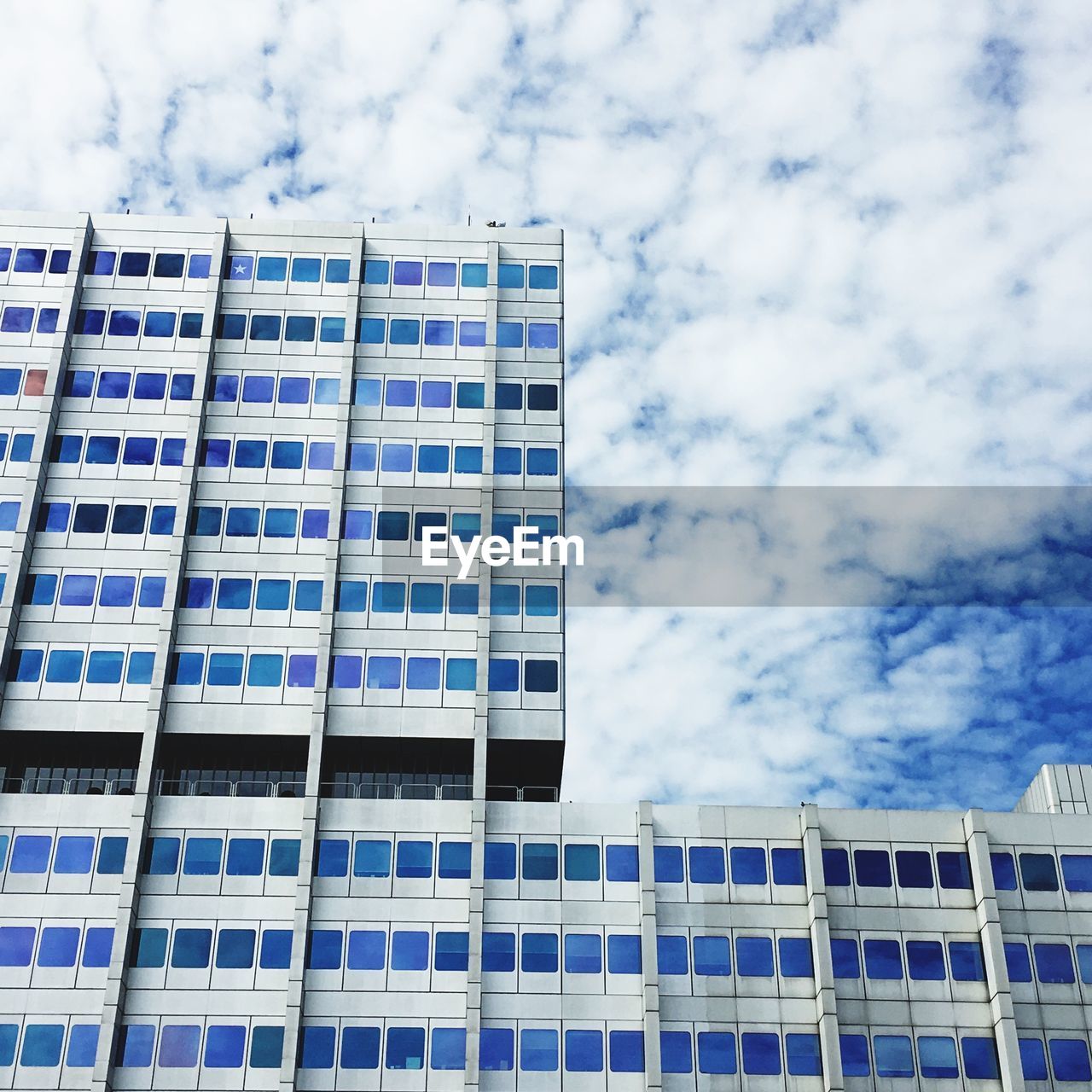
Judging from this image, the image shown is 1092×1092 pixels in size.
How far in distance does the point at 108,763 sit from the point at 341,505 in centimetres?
1579

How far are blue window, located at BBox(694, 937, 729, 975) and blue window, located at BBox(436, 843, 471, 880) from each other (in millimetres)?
9893

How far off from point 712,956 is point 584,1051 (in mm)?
6527

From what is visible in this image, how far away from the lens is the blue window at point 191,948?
62.5 metres

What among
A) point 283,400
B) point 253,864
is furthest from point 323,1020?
point 283,400

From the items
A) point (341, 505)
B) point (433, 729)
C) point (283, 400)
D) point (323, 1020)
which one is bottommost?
point (323, 1020)

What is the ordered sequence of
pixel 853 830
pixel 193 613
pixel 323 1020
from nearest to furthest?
pixel 323 1020
pixel 853 830
pixel 193 613

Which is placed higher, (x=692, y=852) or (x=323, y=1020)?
(x=692, y=852)

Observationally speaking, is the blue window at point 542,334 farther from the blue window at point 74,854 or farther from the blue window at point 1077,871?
the blue window at point 1077,871

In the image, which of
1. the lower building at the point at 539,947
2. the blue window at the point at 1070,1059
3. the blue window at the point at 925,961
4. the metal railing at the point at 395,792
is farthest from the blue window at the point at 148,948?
the blue window at the point at 1070,1059

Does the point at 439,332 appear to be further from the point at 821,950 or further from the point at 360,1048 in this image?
the point at 821,950

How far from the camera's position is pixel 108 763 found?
7006 centimetres

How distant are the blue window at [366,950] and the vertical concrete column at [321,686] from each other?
72.8 inches

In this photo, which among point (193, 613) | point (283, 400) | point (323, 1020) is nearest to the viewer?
point (323, 1020)

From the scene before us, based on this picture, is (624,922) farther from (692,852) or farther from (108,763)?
(108,763)
